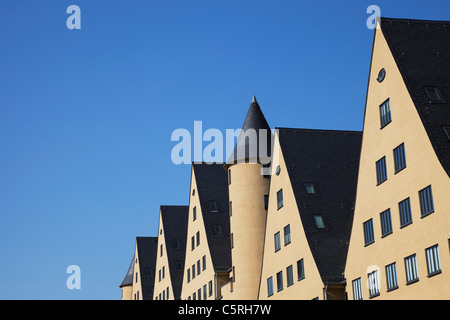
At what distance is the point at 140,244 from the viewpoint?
341ft

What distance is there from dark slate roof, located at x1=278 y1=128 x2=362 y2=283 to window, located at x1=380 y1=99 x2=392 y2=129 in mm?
11037

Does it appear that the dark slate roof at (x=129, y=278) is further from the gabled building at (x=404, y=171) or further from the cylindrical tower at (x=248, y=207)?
the gabled building at (x=404, y=171)

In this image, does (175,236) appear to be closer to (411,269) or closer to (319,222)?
(319,222)

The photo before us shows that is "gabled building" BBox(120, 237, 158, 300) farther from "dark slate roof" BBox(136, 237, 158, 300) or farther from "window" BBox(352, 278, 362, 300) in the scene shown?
"window" BBox(352, 278, 362, 300)

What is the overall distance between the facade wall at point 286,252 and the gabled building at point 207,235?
Answer: 12830 millimetres

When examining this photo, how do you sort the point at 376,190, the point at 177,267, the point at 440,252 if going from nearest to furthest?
the point at 440,252 → the point at 376,190 → the point at 177,267

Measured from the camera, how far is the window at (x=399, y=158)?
37094 millimetres

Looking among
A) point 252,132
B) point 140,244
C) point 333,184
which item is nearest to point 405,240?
point 333,184

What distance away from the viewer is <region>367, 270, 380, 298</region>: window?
39594 mm

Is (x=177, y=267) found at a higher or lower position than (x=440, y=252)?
higher

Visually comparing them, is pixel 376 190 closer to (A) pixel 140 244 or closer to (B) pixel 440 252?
(B) pixel 440 252

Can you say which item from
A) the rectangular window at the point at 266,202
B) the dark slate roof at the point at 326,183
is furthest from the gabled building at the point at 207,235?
the dark slate roof at the point at 326,183
